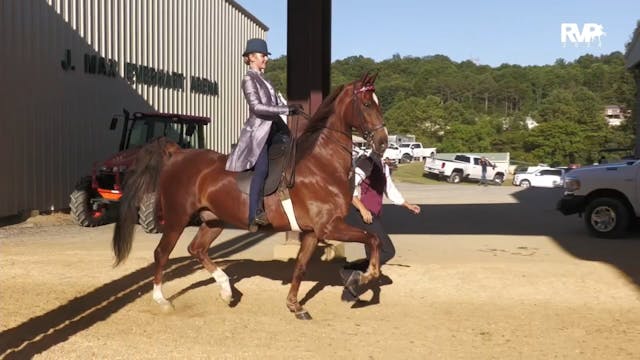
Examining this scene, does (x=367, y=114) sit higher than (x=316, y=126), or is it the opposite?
(x=367, y=114)

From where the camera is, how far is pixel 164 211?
22.7 feet

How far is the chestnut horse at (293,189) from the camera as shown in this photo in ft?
19.8

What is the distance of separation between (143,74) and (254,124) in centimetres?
1433

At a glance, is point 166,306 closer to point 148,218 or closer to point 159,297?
point 159,297

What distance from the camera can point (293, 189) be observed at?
6.16 meters

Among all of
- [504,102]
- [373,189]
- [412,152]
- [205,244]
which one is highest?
[504,102]

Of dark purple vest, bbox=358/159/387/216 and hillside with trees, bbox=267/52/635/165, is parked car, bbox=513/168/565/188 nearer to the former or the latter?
hillside with trees, bbox=267/52/635/165

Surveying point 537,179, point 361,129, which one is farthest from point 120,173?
point 537,179

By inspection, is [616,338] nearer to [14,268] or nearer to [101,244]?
[14,268]

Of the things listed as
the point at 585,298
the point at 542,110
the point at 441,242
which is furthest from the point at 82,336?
the point at 542,110

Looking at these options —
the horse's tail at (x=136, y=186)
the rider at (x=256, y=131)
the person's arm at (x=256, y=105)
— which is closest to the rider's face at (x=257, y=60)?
the rider at (x=256, y=131)

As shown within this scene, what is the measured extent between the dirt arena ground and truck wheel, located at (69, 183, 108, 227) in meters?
2.29

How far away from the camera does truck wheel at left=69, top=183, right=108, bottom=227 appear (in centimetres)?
1378

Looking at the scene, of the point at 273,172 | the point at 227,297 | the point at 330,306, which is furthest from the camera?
the point at 330,306
